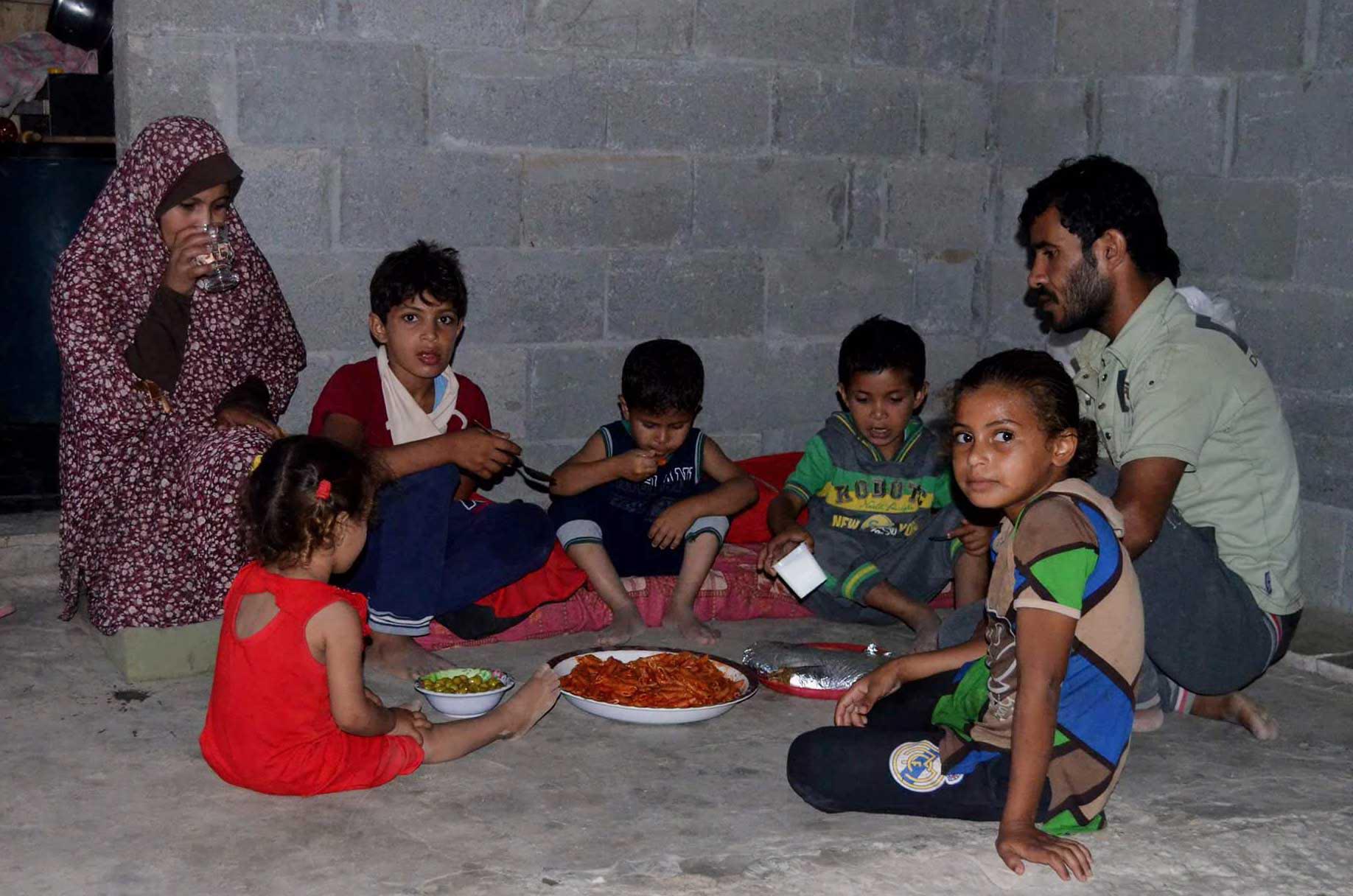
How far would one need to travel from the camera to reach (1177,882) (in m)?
2.98

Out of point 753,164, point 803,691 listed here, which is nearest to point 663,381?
point 803,691

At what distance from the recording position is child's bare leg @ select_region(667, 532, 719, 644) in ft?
15.3

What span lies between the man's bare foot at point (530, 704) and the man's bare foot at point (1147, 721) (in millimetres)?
1474

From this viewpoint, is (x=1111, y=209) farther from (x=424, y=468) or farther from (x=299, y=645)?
(x=299, y=645)

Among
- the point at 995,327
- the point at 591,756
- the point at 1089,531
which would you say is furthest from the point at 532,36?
the point at 1089,531

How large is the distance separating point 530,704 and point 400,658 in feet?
2.32

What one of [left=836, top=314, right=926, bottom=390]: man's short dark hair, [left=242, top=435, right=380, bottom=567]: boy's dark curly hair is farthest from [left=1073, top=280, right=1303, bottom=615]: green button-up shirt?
[left=242, top=435, right=380, bottom=567]: boy's dark curly hair

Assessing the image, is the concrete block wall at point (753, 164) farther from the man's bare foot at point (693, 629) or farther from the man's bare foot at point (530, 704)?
the man's bare foot at point (530, 704)

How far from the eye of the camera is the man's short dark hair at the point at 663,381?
4.64 m

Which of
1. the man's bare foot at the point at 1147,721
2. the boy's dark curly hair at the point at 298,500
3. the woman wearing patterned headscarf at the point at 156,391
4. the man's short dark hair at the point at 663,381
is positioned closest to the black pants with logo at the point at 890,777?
the man's bare foot at the point at 1147,721

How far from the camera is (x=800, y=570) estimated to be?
4.42m

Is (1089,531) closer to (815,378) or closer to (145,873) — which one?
(145,873)

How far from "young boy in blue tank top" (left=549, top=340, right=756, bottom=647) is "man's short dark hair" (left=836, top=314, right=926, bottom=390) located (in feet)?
1.59

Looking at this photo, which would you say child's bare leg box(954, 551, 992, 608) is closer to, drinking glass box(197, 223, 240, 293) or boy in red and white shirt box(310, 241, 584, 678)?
boy in red and white shirt box(310, 241, 584, 678)
